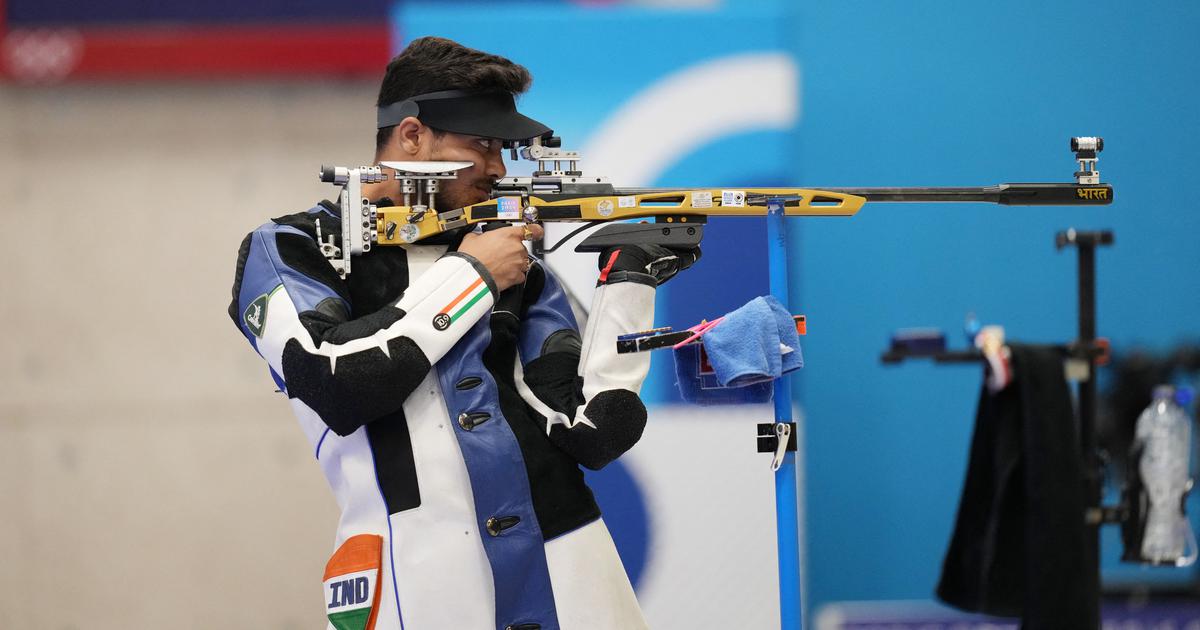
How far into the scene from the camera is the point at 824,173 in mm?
3551

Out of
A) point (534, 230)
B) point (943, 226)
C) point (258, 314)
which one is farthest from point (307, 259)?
point (943, 226)

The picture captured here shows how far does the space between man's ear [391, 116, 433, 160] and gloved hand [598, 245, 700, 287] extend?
40 centimetres

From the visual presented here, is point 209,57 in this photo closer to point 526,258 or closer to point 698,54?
point 698,54

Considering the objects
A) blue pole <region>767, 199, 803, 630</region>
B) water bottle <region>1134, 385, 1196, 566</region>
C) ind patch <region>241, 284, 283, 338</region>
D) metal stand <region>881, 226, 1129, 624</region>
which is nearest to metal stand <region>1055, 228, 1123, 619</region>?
metal stand <region>881, 226, 1129, 624</region>

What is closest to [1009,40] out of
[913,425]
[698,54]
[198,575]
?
[698,54]

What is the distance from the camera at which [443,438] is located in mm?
2107

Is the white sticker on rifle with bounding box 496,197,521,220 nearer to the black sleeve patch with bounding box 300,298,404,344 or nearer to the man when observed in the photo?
the man

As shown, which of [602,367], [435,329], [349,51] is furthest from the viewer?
[349,51]

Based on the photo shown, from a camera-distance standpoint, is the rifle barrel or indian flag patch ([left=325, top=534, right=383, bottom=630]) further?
the rifle barrel

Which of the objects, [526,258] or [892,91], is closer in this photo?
[526,258]

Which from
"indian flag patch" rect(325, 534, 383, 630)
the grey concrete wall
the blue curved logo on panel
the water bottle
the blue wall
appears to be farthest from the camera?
the grey concrete wall

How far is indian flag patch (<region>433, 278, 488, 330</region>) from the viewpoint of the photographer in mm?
2043

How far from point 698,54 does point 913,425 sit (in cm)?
125

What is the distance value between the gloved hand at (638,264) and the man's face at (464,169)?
278 mm
